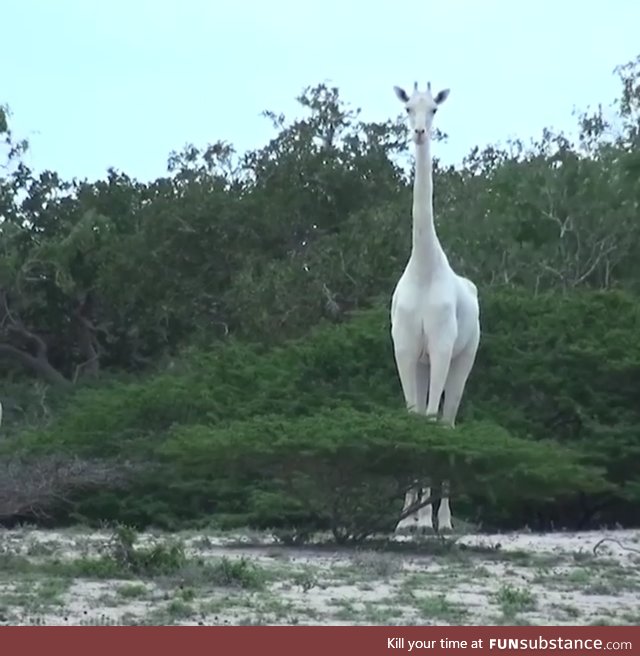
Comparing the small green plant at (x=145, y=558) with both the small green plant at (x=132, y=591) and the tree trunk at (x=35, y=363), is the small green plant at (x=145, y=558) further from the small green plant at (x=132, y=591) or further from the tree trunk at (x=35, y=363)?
the tree trunk at (x=35, y=363)

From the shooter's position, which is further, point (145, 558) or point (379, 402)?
point (379, 402)

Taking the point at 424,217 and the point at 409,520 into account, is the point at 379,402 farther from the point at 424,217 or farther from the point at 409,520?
the point at 424,217

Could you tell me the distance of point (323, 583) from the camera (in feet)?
38.1

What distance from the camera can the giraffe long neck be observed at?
15953mm

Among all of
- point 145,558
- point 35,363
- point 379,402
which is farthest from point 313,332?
point 35,363

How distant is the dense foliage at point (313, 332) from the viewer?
49.3 ft

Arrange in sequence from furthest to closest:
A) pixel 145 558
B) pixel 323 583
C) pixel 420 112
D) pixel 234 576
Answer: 1. pixel 420 112
2. pixel 145 558
3. pixel 323 583
4. pixel 234 576

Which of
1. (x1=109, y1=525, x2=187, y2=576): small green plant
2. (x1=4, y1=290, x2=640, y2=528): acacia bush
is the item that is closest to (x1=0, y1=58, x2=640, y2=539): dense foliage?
(x1=4, y1=290, x2=640, y2=528): acacia bush

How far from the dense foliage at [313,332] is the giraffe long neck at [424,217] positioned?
148 cm

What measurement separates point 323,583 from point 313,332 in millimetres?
11415

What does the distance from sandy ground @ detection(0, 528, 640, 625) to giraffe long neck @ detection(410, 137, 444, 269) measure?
2597mm

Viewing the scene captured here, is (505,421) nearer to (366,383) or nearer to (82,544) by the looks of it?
(366,383)

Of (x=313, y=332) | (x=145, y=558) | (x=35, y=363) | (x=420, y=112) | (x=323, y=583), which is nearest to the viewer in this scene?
(x=323, y=583)

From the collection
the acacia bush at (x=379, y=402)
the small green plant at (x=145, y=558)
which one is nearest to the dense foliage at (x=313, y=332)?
the acacia bush at (x=379, y=402)
